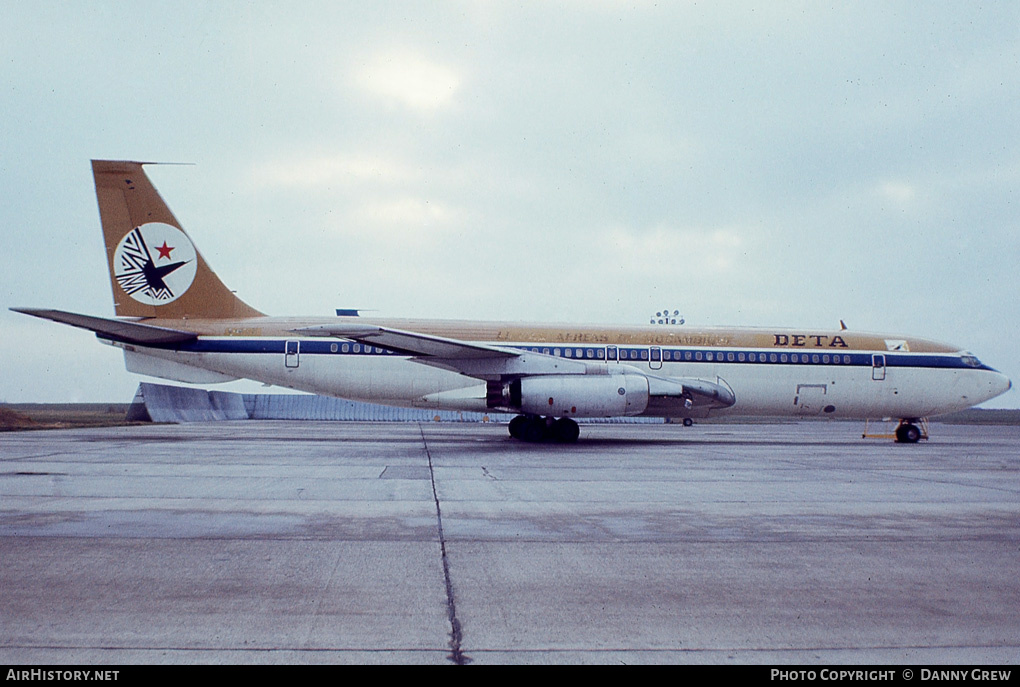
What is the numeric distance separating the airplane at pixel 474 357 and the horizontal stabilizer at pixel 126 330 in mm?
44

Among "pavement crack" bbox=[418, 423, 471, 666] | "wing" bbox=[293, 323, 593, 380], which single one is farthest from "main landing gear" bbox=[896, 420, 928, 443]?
"pavement crack" bbox=[418, 423, 471, 666]

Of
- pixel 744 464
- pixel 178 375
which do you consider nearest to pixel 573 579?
pixel 744 464

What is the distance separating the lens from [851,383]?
21.3 metres

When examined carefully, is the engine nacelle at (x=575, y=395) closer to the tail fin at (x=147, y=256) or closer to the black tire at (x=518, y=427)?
the black tire at (x=518, y=427)

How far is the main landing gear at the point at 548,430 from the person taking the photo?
776 inches

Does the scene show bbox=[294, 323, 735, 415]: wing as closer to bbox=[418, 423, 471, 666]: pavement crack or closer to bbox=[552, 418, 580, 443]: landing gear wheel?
bbox=[552, 418, 580, 443]: landing gear wheel

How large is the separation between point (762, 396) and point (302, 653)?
19223 mm

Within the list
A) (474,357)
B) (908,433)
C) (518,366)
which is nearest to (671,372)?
(518,366)

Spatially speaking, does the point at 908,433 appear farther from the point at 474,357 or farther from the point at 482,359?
the point at 474,357

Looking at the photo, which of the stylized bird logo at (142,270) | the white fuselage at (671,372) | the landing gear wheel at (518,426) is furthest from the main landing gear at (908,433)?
the stylized bird logo at (142,270)

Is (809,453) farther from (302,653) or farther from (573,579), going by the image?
(302,653)

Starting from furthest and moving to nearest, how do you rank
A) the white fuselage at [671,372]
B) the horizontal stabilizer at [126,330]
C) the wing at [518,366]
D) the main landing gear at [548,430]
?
1. the main landing gear at [548,430]
2. the white fuselage at [671,372]
3. the wing at [518,366]
4. the horizontal stabilizer at [126,330]

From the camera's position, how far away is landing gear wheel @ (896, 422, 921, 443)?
22566mm

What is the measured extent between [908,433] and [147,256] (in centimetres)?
2322
